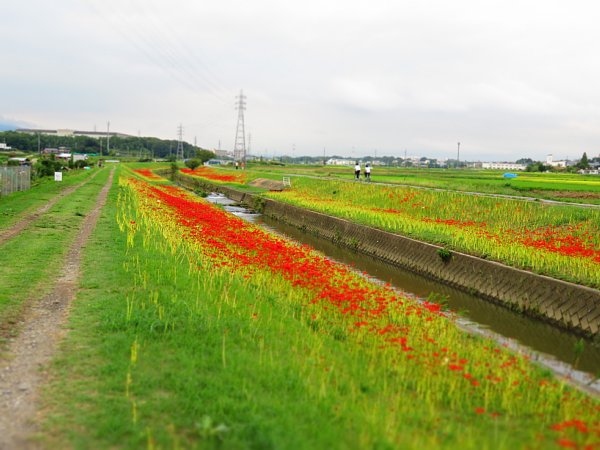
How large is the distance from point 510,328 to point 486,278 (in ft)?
10.1

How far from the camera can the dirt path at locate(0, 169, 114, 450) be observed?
196 inches

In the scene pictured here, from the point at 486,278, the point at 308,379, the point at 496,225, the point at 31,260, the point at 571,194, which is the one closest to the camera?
the point at 308,379

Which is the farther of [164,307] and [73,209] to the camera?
[73,209]

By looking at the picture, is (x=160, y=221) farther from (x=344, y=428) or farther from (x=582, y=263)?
(x=344, y=428)

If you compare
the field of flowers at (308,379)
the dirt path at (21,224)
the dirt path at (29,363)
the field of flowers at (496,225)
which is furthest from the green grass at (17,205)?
the field of flowers at (496,225)

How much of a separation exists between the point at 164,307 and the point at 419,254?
466 inches

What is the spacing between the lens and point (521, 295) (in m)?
13.4

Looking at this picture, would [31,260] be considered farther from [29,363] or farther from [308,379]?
[308,379]

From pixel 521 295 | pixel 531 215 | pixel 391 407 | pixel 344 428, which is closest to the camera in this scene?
pixel 344 428

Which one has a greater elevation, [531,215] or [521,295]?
[531,215]

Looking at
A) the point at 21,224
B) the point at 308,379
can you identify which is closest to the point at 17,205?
the point at 21,224

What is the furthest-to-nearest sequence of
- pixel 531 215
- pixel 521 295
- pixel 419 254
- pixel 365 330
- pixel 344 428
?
pixel 531 215 < pixel 419 254 < pixel 521 295 < pixel 365 330 < pixel 344 428

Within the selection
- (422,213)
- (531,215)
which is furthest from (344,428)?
(422,213)

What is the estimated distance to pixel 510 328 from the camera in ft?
39.6
